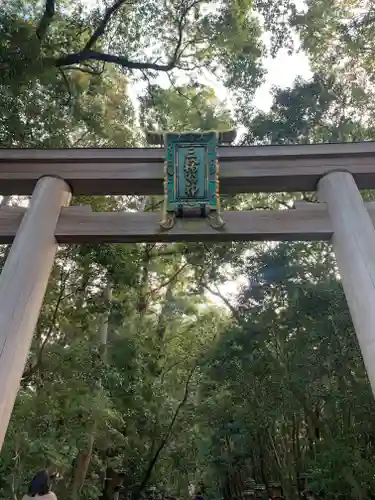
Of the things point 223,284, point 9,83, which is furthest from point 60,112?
point 223,284

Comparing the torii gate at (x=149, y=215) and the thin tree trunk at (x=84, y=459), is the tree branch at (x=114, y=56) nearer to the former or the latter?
the torii gate at (x=149, y=215)

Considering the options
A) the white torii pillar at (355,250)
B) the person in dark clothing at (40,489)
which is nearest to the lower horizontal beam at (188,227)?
the white torii pillar at (355,250)

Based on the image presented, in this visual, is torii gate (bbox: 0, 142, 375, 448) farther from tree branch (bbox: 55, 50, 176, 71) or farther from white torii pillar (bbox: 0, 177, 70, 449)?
tree branch (bbox: 55, 50, 176, 71)

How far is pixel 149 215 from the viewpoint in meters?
4.13

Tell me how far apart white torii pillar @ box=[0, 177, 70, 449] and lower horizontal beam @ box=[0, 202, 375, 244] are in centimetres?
19

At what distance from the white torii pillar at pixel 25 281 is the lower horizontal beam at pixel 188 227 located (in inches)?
7.4

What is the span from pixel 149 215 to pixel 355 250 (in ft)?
6.04

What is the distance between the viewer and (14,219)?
4.15 meters

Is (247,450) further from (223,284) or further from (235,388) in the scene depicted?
(223,284)

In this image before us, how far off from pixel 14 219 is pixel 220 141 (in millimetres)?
2161

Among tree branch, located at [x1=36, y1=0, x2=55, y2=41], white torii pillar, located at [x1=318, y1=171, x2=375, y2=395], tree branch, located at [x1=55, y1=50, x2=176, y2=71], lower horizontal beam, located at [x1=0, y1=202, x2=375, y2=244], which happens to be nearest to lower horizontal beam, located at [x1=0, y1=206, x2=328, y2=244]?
lower horizontal beam, located at [x1=0, y1=202, x2=375, y2=244]

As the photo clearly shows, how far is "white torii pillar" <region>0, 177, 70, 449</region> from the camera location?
3072 mm

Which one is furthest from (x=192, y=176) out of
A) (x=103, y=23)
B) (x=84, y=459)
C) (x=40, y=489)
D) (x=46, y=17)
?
(x=84, y=459)

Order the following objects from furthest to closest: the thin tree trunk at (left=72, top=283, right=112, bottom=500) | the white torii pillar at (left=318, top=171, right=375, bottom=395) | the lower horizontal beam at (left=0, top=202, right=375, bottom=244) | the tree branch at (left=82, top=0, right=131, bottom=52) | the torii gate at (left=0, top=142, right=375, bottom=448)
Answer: the thin tree trunk at (left=72, top=283, right=112, bottom=500) < the tree branch at (left=82, top=0, right=131, bottom=52) < the lower horizontal beam at (left=0, top=202, right=375, bottom=244) < the torii gate at (left=0, top=142, right=375, bottom=448) < the white torii pillar at (left=318, top=171, right=375, bottom=395)
